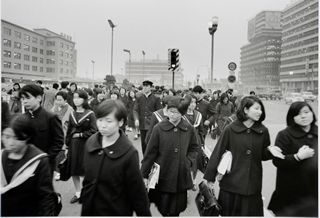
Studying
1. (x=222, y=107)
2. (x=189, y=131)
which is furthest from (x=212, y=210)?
(x=222, y=107)

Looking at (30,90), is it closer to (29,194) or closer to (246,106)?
(29,194)

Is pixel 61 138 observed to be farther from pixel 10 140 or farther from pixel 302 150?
pixel 302 150

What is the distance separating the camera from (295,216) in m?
3.28

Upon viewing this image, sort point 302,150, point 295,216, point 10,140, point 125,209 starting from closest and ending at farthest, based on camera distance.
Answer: point 10,140
point 125,209
point 302,150
point 295,216

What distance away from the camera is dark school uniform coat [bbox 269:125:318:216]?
10.5ft

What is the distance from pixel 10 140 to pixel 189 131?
2178 mm

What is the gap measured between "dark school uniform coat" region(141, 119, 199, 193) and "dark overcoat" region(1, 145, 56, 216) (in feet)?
4.88

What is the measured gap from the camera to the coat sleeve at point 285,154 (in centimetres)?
317

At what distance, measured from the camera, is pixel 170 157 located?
3.92 meters

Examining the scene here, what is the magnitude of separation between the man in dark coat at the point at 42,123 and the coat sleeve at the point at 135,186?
1.60 meters

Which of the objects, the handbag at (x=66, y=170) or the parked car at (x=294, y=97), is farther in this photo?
the handbag at (x=66, y=170)

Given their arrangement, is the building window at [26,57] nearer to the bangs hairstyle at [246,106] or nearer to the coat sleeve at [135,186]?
the bangs hairstyle at [246,106]

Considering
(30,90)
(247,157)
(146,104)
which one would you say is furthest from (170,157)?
(146,104)

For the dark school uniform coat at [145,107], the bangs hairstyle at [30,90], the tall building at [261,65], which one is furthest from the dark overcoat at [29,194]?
the tall building at [261,65]
